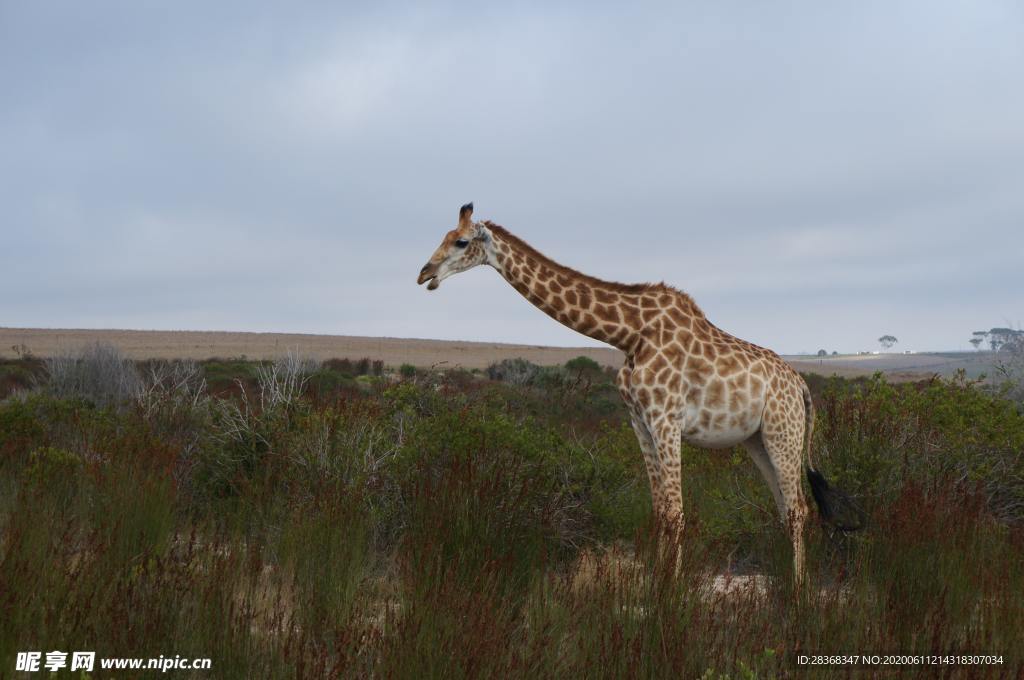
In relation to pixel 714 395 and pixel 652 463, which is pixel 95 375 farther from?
pixel 714 395

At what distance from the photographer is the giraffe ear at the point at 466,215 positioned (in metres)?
6.87

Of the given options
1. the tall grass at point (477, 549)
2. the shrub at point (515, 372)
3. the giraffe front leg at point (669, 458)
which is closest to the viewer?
the tall grass at point (477, 549)

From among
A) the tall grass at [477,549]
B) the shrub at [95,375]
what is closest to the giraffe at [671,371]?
the tall grass at [477,549]

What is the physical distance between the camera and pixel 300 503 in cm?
741

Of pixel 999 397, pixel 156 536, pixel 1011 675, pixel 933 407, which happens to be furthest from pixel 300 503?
pixel 999 397

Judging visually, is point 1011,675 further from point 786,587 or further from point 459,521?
point 459,521

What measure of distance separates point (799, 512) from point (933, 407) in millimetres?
3406

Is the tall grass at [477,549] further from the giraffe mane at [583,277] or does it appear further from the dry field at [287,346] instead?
the dry field at [287,346]

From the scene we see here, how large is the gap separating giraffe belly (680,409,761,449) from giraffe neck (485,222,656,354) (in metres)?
0.78

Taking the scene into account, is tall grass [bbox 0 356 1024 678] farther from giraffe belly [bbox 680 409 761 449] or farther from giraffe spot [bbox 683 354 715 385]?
giraffe spot [bbox 683 354 715 385]

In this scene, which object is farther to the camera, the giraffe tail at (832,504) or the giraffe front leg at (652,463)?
the giraffe tail at (832,504)

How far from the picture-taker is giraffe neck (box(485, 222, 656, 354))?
7.08 m

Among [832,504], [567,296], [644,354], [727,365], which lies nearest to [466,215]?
[567,296]

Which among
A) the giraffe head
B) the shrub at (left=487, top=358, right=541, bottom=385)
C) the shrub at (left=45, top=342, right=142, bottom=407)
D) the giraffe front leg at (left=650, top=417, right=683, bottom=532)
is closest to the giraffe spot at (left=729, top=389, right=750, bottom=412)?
the giraffe front leg at (left=650, top=417, right=683, bottom=532)
